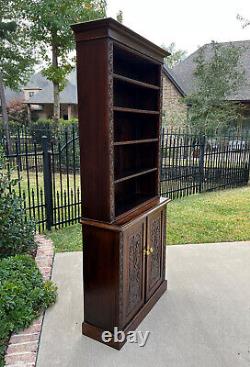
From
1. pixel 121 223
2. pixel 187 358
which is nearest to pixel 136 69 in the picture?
pixel 121 223

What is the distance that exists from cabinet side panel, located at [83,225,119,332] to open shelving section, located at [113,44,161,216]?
1.38ft

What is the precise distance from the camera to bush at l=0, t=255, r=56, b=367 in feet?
6.49

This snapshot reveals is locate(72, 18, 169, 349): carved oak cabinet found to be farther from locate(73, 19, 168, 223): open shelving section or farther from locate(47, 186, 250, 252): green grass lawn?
locate(47, 186, 250, 252): green grass lawn

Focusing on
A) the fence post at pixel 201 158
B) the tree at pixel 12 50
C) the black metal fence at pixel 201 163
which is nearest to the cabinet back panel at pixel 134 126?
the black metal fence at pixel 201 163

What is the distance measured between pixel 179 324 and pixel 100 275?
0.76 metres

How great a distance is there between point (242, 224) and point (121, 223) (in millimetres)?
3067

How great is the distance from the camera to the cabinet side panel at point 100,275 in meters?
1.90

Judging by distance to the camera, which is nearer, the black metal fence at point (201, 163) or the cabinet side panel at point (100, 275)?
the cabinet side panel at point (100, 275)

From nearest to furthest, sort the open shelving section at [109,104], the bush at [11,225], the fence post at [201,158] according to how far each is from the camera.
Result: the open shelving section at [109,104] < the bush at [11,225] < the fence post at [201,158]

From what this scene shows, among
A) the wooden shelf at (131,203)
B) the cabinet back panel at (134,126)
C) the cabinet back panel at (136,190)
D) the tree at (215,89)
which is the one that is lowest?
the wooden shelf at (131,203)

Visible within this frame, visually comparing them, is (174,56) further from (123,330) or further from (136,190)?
(123,330)

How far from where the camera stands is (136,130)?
2615 mm

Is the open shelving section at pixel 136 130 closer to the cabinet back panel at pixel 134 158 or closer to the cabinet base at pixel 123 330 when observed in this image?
the cabinet back panel at pixel 134 158

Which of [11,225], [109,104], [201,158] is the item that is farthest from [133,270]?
[201,158]
